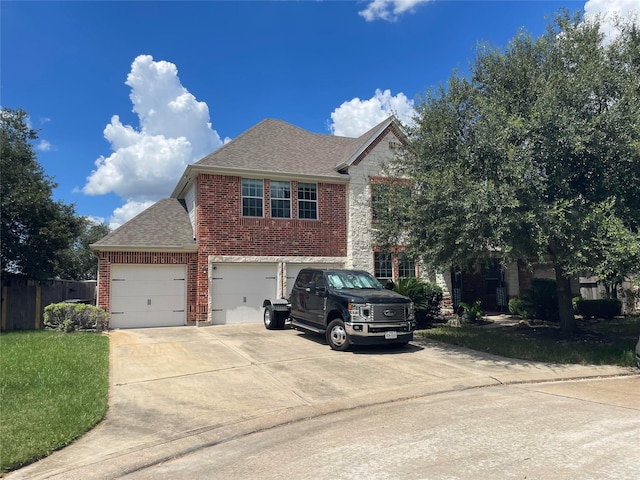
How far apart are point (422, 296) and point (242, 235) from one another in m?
6.85

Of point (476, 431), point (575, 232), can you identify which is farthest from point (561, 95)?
point (476, 431)

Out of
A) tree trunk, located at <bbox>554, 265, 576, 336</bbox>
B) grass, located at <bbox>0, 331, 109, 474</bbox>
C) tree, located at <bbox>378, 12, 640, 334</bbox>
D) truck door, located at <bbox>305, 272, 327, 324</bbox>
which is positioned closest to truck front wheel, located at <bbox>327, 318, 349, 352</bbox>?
truck door, located at <bbox>305, 272, 327, 324</bbox>

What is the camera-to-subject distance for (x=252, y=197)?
17.6 meters

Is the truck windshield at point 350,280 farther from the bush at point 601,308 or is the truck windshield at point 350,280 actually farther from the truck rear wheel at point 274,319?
the bush at point 601,308

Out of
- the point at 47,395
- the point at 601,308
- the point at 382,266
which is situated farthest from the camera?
the point at 382,266

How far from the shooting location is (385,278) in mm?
19375

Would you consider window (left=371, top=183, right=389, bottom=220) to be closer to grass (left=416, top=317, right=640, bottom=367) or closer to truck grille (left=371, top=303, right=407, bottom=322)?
truck grille (left=371, top=303, right=407, bottom=322)

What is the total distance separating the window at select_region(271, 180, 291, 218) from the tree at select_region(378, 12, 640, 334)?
7.02 meters

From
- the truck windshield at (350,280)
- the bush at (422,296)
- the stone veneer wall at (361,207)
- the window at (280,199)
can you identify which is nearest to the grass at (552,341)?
the bush at (422,296)

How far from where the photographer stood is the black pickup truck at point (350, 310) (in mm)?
11000

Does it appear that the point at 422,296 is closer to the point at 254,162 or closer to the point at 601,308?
the point at 254,162

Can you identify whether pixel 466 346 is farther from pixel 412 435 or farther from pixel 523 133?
pixel 412 435

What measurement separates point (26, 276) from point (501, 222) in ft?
56.5

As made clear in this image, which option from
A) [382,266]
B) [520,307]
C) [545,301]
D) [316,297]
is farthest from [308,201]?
[545,301]
